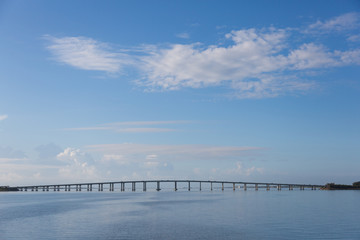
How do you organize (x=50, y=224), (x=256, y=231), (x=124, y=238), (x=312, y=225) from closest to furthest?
(x=124, y=238) < (x=256, y=231) < (x=312, y=225) < (x=50, y=224)

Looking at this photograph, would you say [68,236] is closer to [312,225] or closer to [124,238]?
[124,238]

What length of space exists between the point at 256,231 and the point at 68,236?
2722 cm

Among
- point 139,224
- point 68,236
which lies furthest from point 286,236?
point 68,236

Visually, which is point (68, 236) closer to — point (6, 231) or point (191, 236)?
point (6, 231)

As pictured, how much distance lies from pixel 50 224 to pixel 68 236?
16.1 meters

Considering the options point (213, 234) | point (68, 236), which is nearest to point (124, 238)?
point (68, 236)

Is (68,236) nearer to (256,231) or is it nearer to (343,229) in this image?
(256,231)

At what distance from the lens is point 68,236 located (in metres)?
48.6

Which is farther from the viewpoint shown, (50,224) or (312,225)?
(50,224)

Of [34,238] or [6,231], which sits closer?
[34,238]

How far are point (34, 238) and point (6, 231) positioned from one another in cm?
927

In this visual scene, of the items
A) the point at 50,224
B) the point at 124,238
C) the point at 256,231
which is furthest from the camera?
the point at 50,224

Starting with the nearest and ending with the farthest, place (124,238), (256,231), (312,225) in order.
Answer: (124,238) < (256,231) < (312,225)

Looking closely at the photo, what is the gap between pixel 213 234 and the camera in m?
48.8
